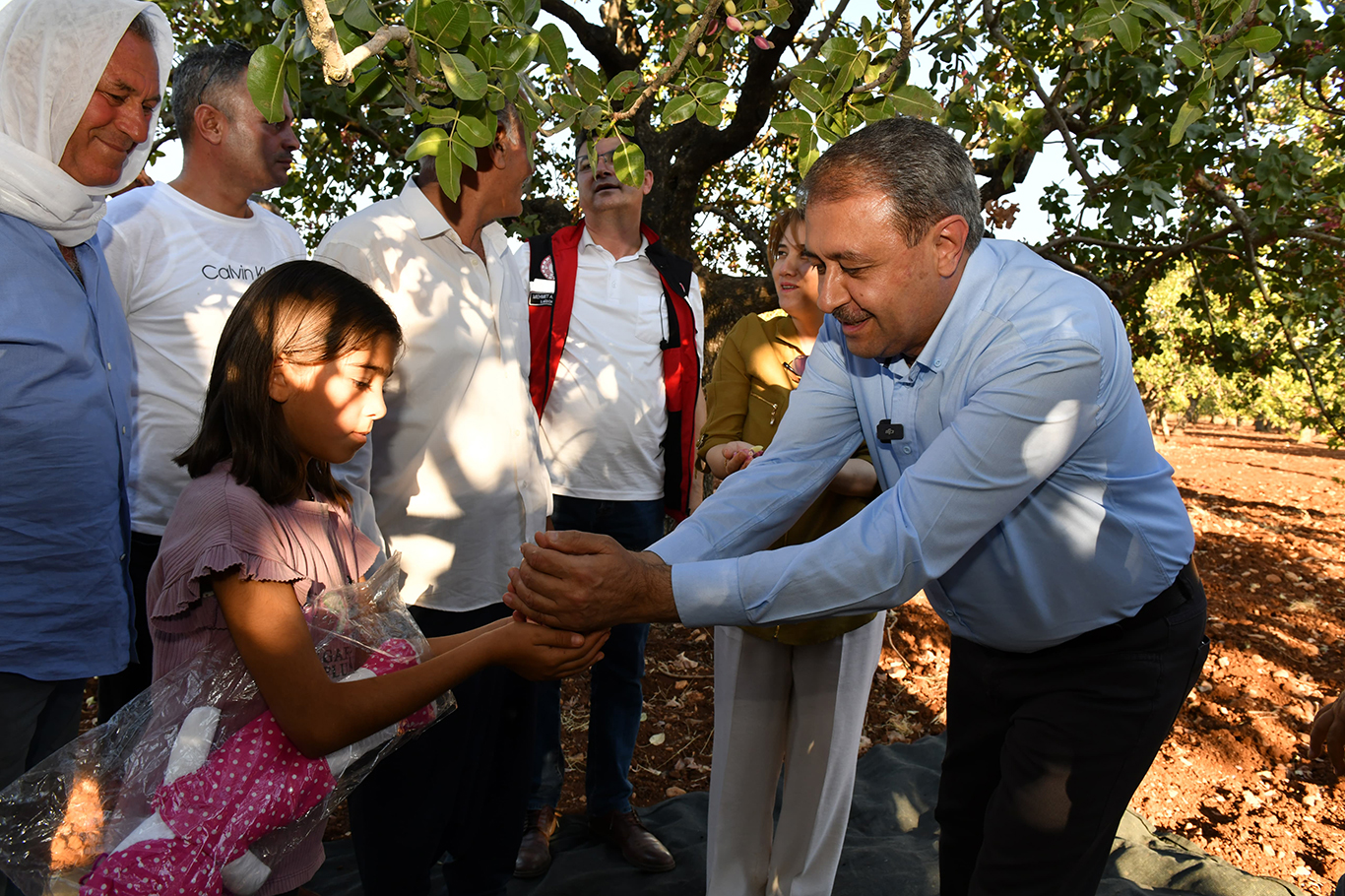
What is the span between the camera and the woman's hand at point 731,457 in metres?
2.96

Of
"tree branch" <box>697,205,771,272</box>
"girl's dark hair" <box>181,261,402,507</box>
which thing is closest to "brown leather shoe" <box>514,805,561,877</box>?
"girl's dark hair" <box>181,261,402,507</box>

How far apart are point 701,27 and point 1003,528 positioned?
56.7 inches

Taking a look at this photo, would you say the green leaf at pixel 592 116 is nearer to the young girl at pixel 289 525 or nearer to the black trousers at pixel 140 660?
the young girl at pixel 289 525

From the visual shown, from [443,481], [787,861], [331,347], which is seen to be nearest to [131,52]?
[331,347]

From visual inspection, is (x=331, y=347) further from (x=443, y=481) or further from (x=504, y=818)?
(x=504, y=818)

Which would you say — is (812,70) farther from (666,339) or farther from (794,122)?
(666,339)

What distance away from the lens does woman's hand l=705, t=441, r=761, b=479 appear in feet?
A: 9.71

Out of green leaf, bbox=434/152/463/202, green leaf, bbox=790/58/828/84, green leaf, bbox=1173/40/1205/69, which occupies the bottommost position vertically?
green leaf, bbox=434/152/463/202

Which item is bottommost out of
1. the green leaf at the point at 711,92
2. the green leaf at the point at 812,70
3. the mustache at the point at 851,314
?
the mustache at the point at 851,314

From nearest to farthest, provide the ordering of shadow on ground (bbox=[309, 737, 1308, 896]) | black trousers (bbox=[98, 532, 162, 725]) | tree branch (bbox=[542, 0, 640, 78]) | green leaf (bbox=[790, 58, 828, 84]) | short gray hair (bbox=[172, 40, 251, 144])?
green leaf (bbox=[790, 58, 828, 84])
black trousers (bbox=[98, 532, 162, 725])
short gray hair (bbox=[172, 40, 251, 144])
shadow on ground (bbox=[309, 737, 1308, 896])
tree branch (bbox=[542, 0, 640, 78])

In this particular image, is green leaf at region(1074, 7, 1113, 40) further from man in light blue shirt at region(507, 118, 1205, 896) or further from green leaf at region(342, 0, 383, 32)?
green leaf at region(342, 0, 383, 32)

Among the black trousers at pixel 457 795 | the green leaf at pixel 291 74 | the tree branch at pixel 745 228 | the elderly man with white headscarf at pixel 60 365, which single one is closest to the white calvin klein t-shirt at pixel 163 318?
the elderly man with white headscarf at pixel 60 365

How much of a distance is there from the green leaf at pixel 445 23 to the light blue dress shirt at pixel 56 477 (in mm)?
1011

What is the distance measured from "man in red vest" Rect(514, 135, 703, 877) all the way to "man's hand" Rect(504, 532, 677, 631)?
1.31 meters
